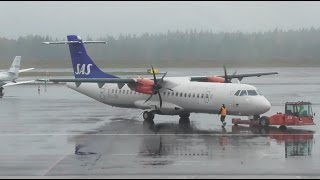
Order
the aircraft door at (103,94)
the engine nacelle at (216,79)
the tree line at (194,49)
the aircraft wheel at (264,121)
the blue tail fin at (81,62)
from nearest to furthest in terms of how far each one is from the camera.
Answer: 1. the aircraft wheel at (264,121)
2. the aircraft door at (103,94)
3. the engine nacelle at (216,79)
4. the blue tail fin at (81,62)
5. the tree line at (194,49)

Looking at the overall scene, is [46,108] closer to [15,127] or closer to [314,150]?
[15,127]

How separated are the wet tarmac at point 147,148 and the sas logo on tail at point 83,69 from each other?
3.03 m

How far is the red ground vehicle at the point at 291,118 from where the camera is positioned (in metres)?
25.0

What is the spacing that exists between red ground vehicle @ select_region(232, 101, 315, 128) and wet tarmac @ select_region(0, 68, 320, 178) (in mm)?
360

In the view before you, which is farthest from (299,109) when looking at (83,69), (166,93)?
(83,69)

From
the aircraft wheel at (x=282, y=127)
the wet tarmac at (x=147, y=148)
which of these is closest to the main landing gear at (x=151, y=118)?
the wet tarmac at (x=147, y=148)

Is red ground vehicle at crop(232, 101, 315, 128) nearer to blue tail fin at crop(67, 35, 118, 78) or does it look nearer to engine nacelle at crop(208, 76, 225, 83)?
engine nacelle at crop(208, 76, 225, 83)

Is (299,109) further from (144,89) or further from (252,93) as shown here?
(144,89)

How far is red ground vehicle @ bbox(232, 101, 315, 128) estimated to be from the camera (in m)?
25.0

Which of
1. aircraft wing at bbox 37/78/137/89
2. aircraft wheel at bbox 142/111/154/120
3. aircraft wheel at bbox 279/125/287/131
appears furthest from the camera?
aircraft wheel at bbox 142/111/154/120

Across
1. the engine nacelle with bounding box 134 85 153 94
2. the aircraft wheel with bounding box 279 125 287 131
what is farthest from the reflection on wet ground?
the engine nacelle with bounding box 134 85 153 94

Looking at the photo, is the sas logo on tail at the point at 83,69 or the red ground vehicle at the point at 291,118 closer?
the red ground vehicle at the point at 291,118

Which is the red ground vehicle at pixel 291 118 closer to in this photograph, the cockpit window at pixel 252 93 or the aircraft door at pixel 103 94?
the cockpit window at pixel 252 93

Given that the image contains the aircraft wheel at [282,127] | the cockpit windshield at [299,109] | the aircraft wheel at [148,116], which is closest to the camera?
the aircraft wheel at [282,127]
